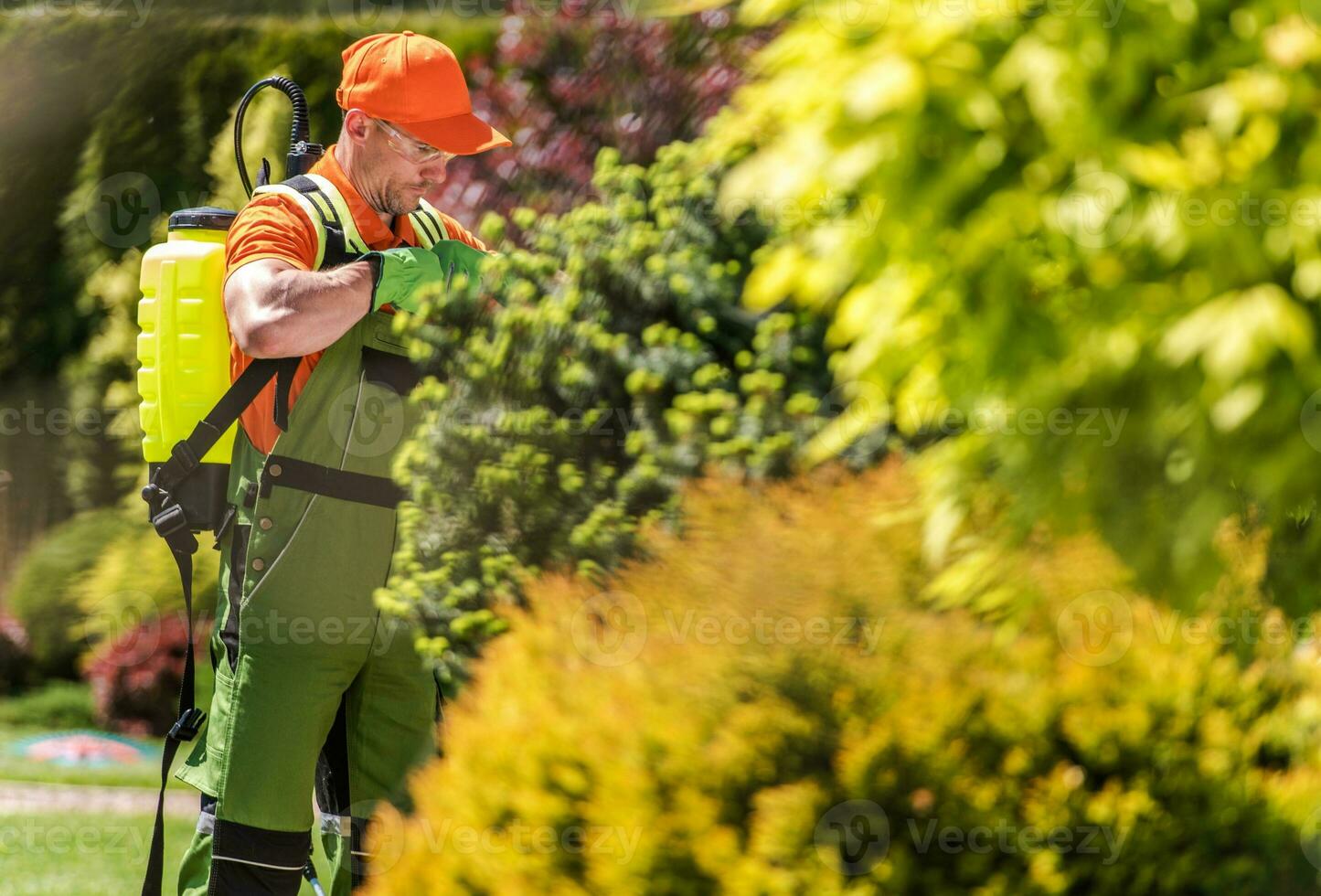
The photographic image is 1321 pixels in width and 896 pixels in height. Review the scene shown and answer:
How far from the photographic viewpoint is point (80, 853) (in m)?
5.32

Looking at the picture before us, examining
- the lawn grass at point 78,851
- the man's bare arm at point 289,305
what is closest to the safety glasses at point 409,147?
the man's bare arm at point 289,305

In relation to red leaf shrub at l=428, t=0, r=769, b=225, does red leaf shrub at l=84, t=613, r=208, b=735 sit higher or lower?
lower

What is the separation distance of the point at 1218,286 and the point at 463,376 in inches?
87.7

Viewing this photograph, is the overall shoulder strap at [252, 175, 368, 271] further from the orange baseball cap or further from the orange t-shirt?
the orange baseball cap

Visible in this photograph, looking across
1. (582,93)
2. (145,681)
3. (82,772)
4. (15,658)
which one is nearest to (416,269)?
(582,93)

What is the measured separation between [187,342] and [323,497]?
541mm

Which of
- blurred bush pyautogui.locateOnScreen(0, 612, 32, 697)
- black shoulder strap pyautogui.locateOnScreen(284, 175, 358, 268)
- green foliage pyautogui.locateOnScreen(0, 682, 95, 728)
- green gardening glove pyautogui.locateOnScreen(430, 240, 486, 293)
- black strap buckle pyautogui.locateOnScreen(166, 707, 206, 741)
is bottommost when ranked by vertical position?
green foliage pyautogui.locateOnScreen(0, 682, 95, 728)

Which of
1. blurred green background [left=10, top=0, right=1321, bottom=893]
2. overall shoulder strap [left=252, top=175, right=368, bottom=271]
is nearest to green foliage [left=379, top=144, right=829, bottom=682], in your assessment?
blurred green background [left=10, top=0, right=1321, bottom=893]

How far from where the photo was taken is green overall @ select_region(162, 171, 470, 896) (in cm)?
351

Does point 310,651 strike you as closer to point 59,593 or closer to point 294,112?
point 294,112

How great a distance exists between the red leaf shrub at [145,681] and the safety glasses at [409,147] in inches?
167

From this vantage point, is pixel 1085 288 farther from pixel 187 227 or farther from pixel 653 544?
pixel 187 227

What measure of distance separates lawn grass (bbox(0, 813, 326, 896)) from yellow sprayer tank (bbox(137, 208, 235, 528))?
1714 millimetres

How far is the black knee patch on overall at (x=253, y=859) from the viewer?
3.54m
